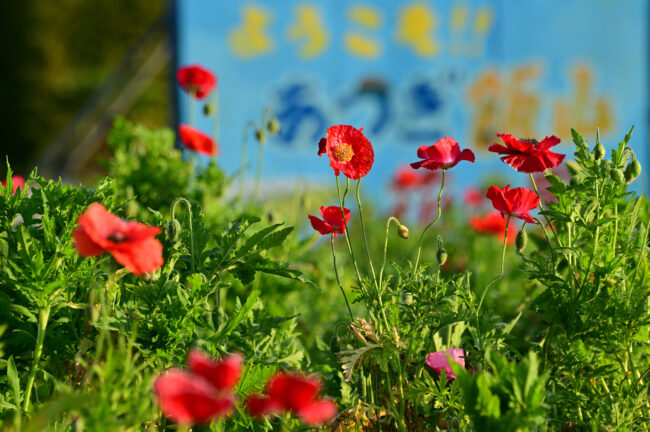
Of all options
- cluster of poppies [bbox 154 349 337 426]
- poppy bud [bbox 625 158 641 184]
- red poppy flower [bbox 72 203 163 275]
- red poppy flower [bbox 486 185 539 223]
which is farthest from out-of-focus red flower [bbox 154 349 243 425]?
poppy bud [bbox 625 158 641 184]

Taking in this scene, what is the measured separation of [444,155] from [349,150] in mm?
168

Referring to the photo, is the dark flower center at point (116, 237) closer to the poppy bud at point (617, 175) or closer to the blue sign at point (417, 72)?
the poppy bud at point (617, 175)

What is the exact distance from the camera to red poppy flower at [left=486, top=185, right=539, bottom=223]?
1.30 m

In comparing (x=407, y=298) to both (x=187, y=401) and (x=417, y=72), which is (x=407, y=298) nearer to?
(x=187, y=401)

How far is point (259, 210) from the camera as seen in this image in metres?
2.34

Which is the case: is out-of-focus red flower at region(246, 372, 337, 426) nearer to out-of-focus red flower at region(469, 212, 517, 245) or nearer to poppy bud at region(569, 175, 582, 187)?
poppy bud at region(569, 175, 582, 187)

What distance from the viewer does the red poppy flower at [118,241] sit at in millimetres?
979

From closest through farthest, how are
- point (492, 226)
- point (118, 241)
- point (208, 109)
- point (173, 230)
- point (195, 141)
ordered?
point (118, 241), point (173, 230), point (195, 141), point (208, 109), point (492, 226)

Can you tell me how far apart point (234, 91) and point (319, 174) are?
855 mm

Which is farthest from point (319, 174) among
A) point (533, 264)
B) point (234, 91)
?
point (533, 264)

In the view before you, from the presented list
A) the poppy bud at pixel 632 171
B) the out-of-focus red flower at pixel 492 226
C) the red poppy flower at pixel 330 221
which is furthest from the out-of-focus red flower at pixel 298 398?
the out-of-focus red flower at pixel 492 226

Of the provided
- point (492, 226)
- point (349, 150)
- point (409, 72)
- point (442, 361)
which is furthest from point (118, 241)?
point (409, 72)

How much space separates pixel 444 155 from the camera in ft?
4.38

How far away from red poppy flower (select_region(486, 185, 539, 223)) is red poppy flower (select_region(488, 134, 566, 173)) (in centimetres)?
4
